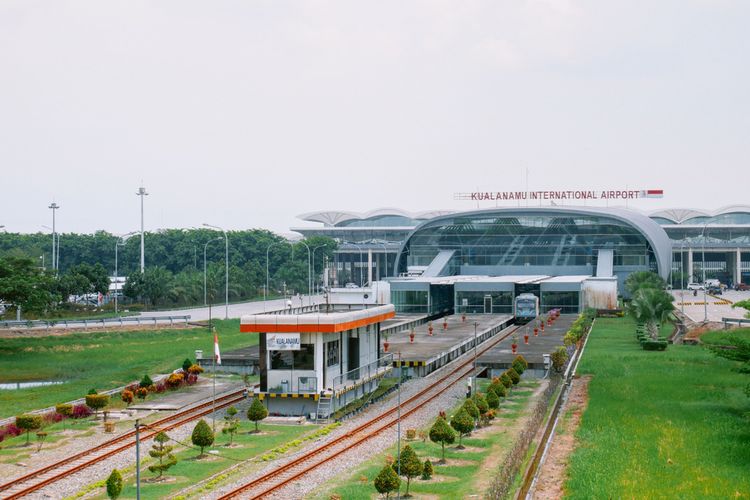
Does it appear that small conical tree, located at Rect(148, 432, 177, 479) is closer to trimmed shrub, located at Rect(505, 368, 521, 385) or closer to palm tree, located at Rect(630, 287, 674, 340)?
trimmed shrub, located at Rect(505, 368, 521, 385)

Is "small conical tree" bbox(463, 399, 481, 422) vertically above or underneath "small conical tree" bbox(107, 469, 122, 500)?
above

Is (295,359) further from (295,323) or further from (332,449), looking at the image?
(332,449)

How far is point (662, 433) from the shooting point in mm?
28672

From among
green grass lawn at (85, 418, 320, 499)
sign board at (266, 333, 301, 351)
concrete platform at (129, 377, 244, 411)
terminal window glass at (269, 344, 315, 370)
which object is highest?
sign board at (266, 333, 301, 351)

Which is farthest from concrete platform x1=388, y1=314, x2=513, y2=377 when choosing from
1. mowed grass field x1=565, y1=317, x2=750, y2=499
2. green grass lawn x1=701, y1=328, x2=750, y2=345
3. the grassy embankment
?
green grass lawn x1=701, y1=328, x2=750, y2=345

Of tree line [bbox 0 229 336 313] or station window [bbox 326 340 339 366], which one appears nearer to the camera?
station window [bbox 326 340 339 366]

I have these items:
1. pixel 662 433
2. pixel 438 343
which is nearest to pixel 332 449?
pixel 662 433

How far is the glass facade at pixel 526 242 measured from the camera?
108562 mm

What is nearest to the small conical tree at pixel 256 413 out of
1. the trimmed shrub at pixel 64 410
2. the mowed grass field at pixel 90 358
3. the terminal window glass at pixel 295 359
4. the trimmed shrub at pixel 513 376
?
the terminal window glass at pixel 295 359

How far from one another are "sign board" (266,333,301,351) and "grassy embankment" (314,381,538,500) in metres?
5.92

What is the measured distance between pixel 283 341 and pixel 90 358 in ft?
81.9

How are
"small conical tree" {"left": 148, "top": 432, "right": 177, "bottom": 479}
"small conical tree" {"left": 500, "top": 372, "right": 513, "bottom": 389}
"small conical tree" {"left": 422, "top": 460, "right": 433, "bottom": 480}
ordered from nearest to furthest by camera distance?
"small conical tree" {"left": 422, "top": 460, "right": 433, "bottom": 480} → "small conical tree" {"left": 148, "top": 432, "right": 177, "bottom": 479} → "small conical tree" {"left": 500, "top": 372, "right": 513, "bottom": 389}

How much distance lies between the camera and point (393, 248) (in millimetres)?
150250

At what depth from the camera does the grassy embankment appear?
2239 cm
